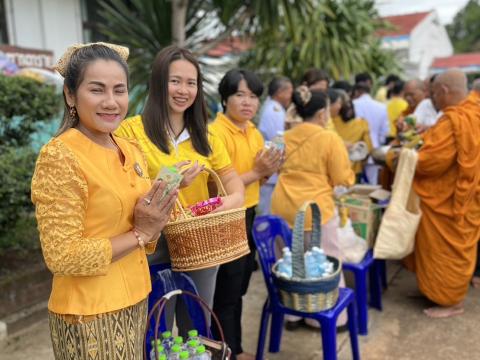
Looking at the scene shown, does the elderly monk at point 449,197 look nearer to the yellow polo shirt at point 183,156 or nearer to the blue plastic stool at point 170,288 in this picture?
the yellow polo shirt at point 183,156

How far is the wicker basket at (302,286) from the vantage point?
2.34 meters

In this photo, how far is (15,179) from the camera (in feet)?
10.0

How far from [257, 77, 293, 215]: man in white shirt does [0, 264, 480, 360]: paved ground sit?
1053mm

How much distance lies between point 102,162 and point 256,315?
2.42 metres

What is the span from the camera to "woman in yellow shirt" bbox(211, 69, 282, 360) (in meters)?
2.50

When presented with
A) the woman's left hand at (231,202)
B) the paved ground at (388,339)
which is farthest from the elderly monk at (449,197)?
the woman's left hand at (231,202)

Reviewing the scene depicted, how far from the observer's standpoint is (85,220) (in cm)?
131

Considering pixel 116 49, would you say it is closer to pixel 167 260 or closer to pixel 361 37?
pixel 167 260

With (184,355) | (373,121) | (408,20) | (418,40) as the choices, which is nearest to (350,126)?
(373,121)

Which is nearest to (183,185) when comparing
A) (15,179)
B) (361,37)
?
(15,179)

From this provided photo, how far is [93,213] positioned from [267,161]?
135 centimetres

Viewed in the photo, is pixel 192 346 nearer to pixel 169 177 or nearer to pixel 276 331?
pixel 169 177

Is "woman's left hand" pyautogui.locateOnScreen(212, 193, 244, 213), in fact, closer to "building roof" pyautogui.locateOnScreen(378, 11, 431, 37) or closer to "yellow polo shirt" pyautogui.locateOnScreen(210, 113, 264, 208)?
"yellow polo shirt" pyautogui.locateOnScreen(210, 113, 264, 208)

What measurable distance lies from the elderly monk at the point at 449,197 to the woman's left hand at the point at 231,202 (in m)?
1.87
